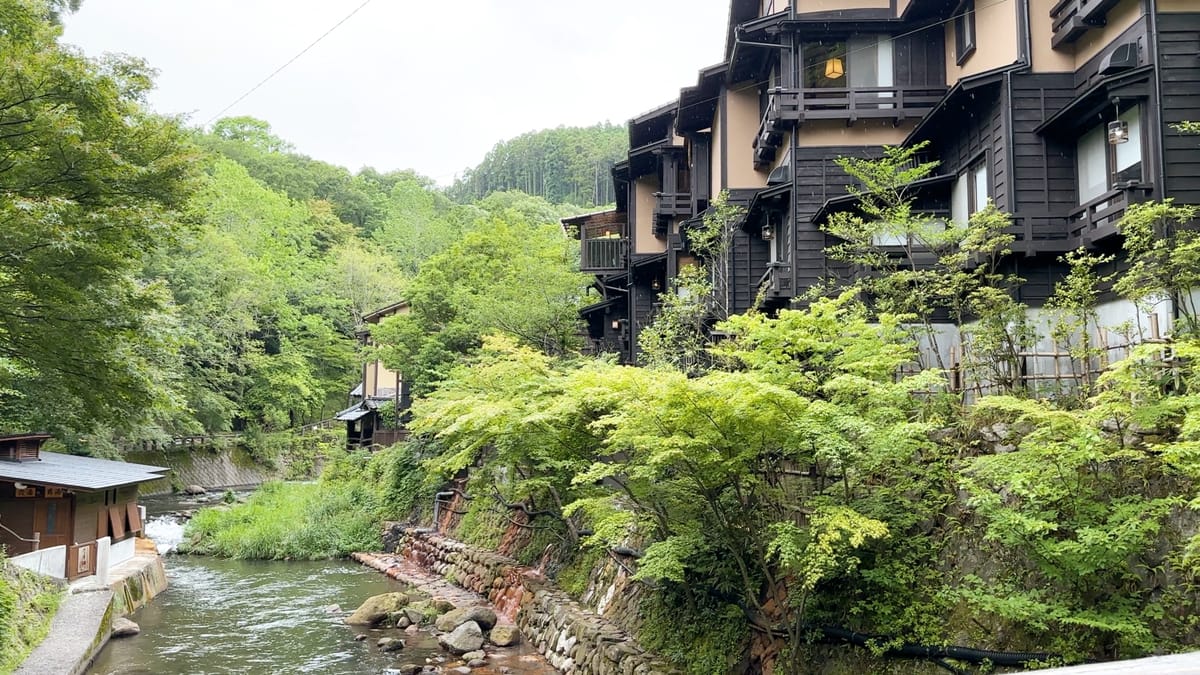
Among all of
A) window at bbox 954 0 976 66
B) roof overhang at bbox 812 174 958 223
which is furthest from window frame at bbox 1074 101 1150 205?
window at bbox 954 0 976 66

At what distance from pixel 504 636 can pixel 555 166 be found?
8811cm

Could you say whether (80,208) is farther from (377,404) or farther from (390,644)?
(377,404)

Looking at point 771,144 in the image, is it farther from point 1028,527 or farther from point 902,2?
point 1028,527

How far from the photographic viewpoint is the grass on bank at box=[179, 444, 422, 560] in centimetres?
3125

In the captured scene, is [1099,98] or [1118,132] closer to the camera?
[1118,132]

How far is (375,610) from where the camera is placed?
2105 cm

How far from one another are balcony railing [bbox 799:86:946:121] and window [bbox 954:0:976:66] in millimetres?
1001

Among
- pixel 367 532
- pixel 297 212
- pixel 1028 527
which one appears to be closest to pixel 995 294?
pixel 1028 527

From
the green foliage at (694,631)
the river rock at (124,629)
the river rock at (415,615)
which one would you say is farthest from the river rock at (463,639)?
the river rock at (124,629)

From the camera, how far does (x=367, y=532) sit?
32938 millimetres

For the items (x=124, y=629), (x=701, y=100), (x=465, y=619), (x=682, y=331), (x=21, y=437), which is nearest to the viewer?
(x=124, y=629)

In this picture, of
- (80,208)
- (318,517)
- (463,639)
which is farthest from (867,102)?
(318,517)

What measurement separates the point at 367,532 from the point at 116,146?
22576 mm

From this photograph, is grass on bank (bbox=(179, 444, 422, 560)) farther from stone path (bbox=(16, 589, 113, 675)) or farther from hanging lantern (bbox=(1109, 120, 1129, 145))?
hanging lantern (bbox=(1109, 120, 1129, 145))
